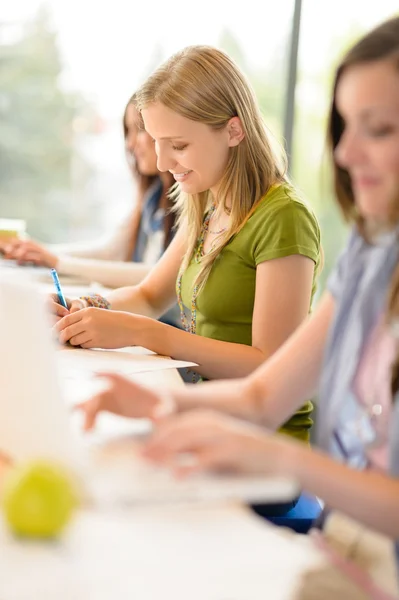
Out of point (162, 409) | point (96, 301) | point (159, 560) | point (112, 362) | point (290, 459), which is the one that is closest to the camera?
point (159, 560)

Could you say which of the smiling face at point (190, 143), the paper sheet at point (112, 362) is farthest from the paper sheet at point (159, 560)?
the smiling face at point (190, 143)

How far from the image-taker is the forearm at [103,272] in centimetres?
263

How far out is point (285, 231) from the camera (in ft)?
5.48

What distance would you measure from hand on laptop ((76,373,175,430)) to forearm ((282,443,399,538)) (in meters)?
0.20

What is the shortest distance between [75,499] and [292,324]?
2.95ft

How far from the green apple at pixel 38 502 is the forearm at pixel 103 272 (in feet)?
6.06

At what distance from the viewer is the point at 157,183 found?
2.90m

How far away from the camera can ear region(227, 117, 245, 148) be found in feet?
5.81

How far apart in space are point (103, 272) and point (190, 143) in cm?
94

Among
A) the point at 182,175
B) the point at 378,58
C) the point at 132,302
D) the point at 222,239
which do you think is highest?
the point at 378,58

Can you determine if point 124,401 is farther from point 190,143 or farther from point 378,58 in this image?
point 190,143

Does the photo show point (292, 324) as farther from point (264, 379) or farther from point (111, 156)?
point (111, 156)

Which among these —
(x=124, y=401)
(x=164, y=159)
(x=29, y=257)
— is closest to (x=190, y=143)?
(x=164, y=159)

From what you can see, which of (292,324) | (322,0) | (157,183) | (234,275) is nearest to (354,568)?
(292,324)
